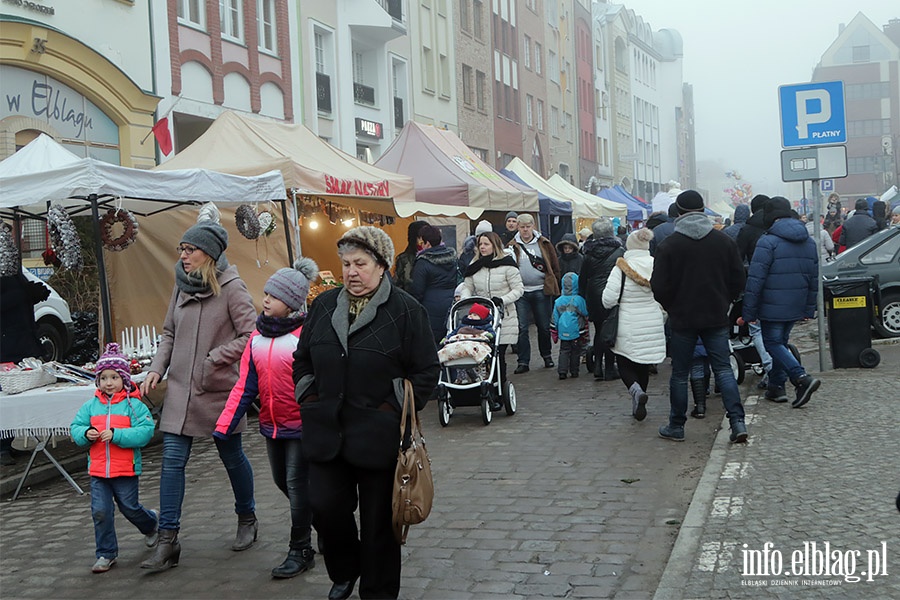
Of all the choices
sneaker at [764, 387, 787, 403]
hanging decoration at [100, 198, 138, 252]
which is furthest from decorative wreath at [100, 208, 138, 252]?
sneaker at [764, 387, 787, 403]

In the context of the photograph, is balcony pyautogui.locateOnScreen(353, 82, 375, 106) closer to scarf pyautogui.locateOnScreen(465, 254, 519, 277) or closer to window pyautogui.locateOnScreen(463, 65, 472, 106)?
window pyautogui.locateOnScreen(463, 65, 472, 106)

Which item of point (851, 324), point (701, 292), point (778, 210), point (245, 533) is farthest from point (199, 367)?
point (851, 324)

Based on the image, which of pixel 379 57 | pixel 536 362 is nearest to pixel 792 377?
pixel 536 362

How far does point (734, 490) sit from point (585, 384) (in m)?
5.42

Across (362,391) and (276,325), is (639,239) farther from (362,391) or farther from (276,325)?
(362,391)

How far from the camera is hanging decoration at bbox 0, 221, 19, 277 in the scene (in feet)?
28.5

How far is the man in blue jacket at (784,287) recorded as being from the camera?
9219 millimetres

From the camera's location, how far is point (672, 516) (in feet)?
20.3

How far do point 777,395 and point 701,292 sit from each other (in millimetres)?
2409

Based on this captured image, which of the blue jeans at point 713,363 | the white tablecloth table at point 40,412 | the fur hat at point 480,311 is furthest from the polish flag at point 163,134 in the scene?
the blue jeans at point 713,363

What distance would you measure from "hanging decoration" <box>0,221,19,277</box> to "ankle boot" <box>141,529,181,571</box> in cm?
414

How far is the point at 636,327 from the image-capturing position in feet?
30.3

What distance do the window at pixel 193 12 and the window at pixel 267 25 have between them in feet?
7.16

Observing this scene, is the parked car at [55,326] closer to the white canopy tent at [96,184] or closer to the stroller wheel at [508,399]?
the white canopy tent at [96,184]
